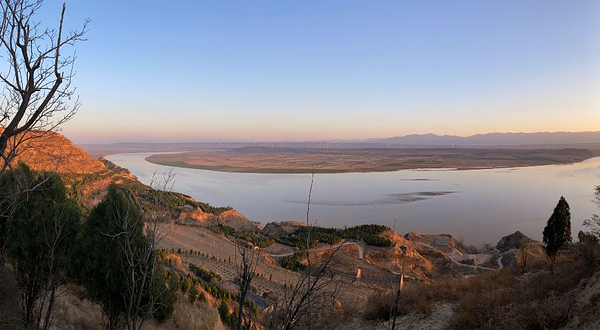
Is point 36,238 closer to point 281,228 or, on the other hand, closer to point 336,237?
point 336,237

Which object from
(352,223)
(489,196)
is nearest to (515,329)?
(352,223)

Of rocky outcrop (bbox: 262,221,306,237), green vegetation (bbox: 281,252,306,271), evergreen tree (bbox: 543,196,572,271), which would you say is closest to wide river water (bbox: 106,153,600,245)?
rocky outcrop (bbox: 262,221,306,237)

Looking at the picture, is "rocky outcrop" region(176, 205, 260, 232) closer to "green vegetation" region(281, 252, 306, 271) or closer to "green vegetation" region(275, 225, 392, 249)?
"green vegetation" region(275, 225, 392, 249)

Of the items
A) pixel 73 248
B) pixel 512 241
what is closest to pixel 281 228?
pixel 512 241

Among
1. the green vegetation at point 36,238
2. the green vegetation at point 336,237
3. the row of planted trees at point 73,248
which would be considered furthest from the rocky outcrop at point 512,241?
the green vegetation at point 36,238

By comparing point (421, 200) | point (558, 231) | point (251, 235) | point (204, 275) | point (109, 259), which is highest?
point (109, 259)

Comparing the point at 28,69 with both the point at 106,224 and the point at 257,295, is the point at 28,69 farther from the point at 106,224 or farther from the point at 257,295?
the point at 257,295
